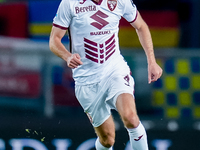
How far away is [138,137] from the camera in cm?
469

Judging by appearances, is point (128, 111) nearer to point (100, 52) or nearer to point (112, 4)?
point (100, 52)

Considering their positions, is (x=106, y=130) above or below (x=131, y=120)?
below

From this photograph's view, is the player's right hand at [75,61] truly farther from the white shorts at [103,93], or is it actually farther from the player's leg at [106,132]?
the player's leg at [106,132]

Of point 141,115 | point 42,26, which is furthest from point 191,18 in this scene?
point 141,115

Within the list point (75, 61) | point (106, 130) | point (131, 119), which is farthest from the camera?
point (106, 130)

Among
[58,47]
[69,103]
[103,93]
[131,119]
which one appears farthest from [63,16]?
[69,103]

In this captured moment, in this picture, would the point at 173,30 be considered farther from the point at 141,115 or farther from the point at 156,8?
the point at 141,115

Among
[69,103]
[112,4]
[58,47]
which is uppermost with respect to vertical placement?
[112,4]

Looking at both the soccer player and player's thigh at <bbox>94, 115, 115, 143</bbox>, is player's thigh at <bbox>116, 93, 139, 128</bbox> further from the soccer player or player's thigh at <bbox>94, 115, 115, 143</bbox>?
player's thigh at <bbox>94, 115, 115, 143</bbox>

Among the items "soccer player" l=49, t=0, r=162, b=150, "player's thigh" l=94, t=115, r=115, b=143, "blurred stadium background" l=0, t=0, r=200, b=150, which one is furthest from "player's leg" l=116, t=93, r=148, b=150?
"blurred stadium background" l=0, t=0, r=200, b=150

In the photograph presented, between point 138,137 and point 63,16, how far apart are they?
4.24 ft

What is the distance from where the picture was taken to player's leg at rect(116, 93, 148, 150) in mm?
4602

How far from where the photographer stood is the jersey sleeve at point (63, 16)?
15.9ft

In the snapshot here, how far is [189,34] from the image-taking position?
31.5 ft
